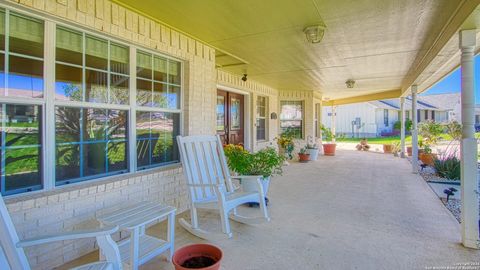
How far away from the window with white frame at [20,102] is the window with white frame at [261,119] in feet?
19.2

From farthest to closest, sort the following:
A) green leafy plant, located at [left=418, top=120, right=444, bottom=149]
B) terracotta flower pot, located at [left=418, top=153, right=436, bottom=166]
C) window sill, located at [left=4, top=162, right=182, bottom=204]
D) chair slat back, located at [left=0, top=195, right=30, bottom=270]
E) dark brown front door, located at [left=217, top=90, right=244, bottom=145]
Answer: green leafy plant, located at [left=418, top=120, right=444, bottom=149]
terracotta flower pot, located at [left=418, top=153, right=436, bottom=166]
dark brown front door, located at [left=217, top=90, right=244, bottom=145]
window sill, located at [left=4, top=162, right=182, bottom=204]
chair slat back, located at [left=0, top=195, right=30, bottom=270]

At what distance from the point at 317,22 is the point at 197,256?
2.80m

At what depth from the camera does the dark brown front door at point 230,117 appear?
6.13 m

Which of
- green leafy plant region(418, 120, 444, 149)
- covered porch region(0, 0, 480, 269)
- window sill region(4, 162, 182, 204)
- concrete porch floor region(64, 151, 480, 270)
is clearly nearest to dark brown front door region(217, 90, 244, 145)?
covered porch region(0, 0, 480, 269)

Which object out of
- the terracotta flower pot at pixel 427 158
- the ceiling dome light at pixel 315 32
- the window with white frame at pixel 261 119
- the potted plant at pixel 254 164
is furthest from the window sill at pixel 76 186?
the terracotta flower pot at pixel 427 158

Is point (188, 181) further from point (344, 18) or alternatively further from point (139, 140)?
point (344, 18)

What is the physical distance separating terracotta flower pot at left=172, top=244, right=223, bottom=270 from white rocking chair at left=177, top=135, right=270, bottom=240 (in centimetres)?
63

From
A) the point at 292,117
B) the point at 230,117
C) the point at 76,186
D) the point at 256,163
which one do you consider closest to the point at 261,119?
the point at 230,117

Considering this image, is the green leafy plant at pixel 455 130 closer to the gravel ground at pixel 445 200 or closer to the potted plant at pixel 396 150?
the gravel ground at pixel 445 200

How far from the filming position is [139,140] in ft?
9.96

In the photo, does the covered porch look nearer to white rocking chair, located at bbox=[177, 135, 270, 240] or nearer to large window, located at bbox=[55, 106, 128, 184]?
large window, located at bbox=[55, 106, 128, 184]

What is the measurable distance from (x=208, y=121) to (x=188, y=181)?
1.36 metres

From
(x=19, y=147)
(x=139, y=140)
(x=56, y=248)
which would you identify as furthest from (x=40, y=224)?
(x=139, y=140)

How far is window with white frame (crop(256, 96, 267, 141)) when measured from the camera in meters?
7.67
